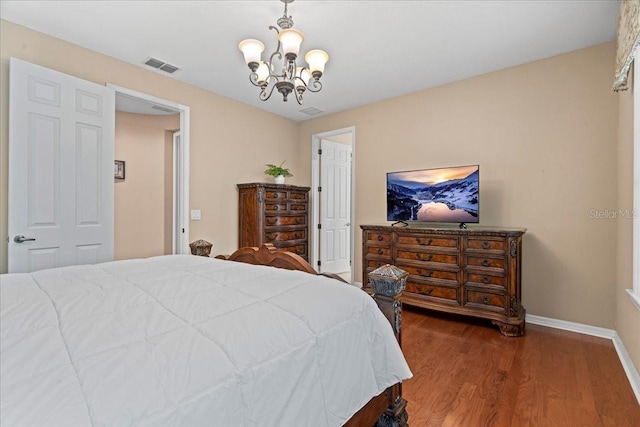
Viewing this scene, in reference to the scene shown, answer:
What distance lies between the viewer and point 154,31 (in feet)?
8.71

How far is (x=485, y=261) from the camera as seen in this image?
2.99 metres

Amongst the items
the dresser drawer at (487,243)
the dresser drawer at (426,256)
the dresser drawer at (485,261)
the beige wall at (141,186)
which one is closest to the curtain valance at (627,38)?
the dresser drawer at (487,243)

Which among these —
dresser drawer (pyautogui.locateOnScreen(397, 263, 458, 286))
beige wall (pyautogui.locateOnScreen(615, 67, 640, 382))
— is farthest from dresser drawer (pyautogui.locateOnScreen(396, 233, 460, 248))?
beige wall (pyautogui.locateOnScreen(615, 67, 640, 382))

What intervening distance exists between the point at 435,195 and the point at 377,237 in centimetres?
81

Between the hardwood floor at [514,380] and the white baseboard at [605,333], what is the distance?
4 cm

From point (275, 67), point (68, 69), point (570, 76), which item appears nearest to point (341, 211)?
point (275, 67)

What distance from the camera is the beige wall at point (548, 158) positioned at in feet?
9.27

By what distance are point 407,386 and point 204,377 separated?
1.72 meters

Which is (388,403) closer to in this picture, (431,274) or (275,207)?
(431,274)

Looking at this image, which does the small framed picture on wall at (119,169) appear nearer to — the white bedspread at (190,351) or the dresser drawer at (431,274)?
the white bedspread at (190,351)

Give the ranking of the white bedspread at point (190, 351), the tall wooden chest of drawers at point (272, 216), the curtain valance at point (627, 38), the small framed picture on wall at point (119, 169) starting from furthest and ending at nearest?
1. the small framed picture on wall at point (119, 169)
2. the tall wooden chest of drawers at point (272, 216)
3. the curtain valance at point (627, 38)
4. the white bedspread at point (190, 351)

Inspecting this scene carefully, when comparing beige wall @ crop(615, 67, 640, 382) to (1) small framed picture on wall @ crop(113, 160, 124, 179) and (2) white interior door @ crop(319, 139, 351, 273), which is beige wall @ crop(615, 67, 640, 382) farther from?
(1) small framed picture on wall @ crop(113, 160, 124, 179)

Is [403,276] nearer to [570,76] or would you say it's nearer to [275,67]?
[275,67]

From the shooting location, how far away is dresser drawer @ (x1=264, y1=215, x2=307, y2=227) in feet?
13.5
